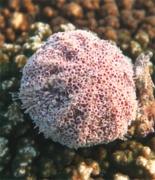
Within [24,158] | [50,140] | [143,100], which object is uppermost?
[143,100]

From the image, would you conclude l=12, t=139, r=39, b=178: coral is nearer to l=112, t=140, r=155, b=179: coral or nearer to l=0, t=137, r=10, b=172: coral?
l=0, t=137, r=10, b=172: coral

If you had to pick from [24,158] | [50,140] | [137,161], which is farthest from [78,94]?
[137,161]

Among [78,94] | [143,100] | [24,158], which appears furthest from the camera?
[143,100]

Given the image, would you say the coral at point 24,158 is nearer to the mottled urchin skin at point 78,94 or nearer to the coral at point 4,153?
the coral at point 4,153

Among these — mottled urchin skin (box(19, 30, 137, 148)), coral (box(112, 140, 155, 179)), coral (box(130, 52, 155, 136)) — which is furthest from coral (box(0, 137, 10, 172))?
coral (box(130, 52, 155, 136))

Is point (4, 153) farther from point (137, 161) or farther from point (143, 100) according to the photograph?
point (143, 100)

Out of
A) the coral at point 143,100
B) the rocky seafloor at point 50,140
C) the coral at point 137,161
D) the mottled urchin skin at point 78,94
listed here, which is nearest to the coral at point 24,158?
the rocky seafloor at point 50,140

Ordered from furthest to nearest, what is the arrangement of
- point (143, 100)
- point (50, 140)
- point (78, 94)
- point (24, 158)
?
point (143, 100) → point (50, 140) → point (24, 158) → point (78, 94)

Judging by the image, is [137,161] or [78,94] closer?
[78,94]
